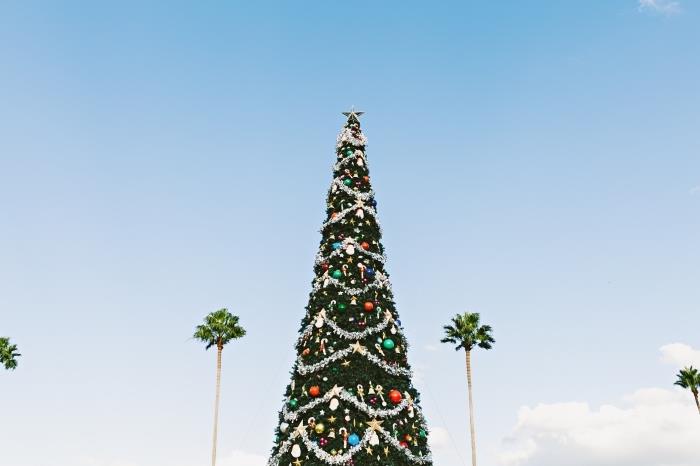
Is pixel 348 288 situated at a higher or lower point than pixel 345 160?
lower

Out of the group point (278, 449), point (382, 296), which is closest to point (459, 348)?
point (382, 296)

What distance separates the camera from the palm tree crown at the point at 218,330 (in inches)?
1735

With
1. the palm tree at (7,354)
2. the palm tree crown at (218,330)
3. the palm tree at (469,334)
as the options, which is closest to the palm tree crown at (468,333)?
the palm tree at (469,334)

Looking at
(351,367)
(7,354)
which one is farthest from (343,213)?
(7,354)

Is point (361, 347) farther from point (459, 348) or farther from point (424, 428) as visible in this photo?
point (459, 348)

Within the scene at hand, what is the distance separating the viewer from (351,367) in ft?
72.2

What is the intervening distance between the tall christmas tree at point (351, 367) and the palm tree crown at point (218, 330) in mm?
21312

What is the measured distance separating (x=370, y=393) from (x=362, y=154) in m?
11.4

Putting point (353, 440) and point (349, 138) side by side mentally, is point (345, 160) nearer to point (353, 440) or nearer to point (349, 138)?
point (349, 138)

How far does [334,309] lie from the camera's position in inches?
920

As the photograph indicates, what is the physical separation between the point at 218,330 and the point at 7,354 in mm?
17036

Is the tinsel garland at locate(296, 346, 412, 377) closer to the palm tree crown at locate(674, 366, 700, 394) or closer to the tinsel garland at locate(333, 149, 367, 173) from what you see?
the tinsel garland at locate(333, 149, 367, 173)

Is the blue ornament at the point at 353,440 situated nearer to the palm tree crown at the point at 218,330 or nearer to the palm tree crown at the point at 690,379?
the palm tree crown at the point at 218,330

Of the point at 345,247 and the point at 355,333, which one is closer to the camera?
the point at 355,333
